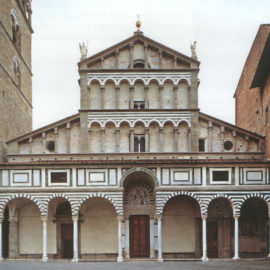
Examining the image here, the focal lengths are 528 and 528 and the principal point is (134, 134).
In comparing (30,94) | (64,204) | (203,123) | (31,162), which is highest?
(30,94)

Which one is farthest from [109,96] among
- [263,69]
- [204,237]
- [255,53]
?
[204,237]

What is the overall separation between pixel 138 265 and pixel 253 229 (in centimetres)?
842

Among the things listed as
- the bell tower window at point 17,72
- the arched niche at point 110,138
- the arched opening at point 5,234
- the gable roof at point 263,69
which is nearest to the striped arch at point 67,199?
the arched opening at point 5,234

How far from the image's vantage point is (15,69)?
3362 centimetres

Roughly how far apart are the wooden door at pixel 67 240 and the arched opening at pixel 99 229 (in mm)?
692

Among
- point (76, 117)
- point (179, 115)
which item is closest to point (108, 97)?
point (76, 117)

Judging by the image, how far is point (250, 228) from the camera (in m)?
30.8

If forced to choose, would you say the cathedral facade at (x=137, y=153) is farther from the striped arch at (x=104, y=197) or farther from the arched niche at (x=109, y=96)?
the striped arch at (x=104, y=197)

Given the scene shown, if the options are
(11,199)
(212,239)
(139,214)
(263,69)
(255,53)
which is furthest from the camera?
(255,53)

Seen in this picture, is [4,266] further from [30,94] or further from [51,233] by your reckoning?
[30,94]

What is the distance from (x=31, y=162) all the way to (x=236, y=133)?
11845mm

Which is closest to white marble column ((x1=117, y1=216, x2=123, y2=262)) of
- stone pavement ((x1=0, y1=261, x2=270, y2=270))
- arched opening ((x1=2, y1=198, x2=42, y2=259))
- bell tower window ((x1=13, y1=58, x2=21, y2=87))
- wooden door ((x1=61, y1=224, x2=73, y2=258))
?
stone pavement ((x1=0, y1=261, x2=270, y2=270))

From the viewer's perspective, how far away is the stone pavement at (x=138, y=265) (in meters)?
24.1

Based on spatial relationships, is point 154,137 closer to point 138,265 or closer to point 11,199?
point 138,265
